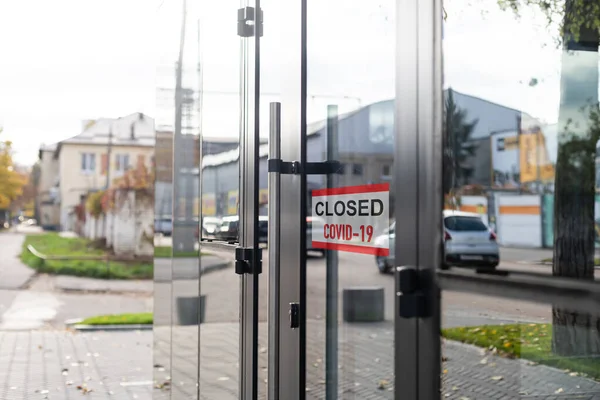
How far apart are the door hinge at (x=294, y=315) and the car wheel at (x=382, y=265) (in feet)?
2.21

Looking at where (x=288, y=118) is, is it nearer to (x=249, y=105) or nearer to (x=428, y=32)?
(x=249, y=105)

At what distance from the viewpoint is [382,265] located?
2143mm

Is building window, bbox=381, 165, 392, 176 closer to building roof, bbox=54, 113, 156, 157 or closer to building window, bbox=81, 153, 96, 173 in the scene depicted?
building roof, bbox=54, 113, 156, 157

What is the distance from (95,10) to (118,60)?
5.26 ft

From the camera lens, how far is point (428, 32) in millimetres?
1813

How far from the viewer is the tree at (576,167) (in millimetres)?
1307

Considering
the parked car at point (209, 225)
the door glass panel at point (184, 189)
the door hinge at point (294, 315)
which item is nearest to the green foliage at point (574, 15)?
the door hinge at point (294, 315)

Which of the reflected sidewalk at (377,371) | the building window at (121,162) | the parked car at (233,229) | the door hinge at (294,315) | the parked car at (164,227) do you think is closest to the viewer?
the reflected sidewalk at (377,371)

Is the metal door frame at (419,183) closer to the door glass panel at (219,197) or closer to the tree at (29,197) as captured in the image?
the door glass panel at (219,197)

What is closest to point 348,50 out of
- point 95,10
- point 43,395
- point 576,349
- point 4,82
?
point 576,349

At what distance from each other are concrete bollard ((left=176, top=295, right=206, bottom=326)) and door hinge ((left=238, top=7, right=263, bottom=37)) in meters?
1.40

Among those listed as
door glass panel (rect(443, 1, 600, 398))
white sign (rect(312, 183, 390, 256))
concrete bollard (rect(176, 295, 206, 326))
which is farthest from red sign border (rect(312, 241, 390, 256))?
concrete bollard (rect(176, 295, 206, 326))

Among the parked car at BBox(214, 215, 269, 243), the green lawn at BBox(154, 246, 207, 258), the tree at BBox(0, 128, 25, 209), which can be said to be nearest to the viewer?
the parked car at BBox(214, 215, 269, 243)

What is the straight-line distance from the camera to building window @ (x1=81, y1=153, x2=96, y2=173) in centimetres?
2358
